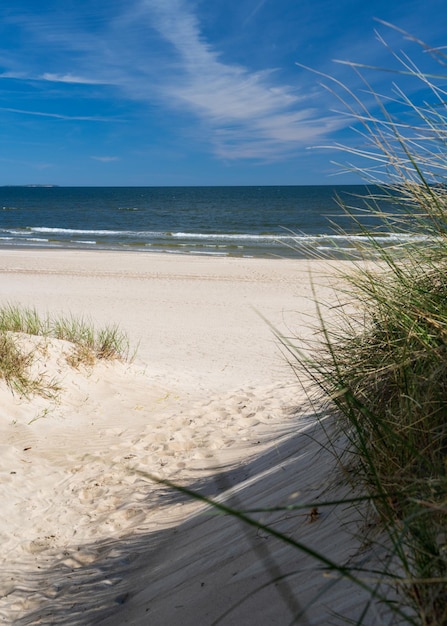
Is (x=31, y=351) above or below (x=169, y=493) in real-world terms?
above

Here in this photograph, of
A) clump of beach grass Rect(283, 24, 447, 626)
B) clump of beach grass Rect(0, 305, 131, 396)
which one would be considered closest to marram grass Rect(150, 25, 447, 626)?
clump of beach grass Rect(283, 24, 447, 626)

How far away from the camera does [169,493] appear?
3.71 meters

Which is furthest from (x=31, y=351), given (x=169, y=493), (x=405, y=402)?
(x=405, y=402)

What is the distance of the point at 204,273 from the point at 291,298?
15.8ft

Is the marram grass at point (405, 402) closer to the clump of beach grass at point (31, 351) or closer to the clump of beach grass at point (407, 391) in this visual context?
the clump of beach grass at point (407, 391)

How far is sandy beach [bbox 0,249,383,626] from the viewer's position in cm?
185

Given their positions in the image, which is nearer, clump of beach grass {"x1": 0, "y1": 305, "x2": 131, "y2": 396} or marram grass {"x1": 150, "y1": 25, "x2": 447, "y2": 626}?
marram grass {"x1": 150, "y1": 25, "x2": 447, "y2": 626}

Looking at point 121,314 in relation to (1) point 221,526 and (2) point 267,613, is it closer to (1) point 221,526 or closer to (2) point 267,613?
(1) point 221,526

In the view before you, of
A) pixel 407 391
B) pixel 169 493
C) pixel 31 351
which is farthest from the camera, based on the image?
pixel 31 351

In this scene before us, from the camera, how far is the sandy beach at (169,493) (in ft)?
6.06

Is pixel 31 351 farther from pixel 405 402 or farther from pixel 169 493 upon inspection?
pixel 405 402

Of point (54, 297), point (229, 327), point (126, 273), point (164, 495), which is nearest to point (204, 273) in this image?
point (126, 273)

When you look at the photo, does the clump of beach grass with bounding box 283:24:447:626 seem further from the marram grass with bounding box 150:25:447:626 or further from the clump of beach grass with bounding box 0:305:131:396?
the clump of beach grass with bounding box 0:305:131:396

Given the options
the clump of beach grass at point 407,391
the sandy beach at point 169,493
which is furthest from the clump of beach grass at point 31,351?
the clump of beach grass at point 407,391
